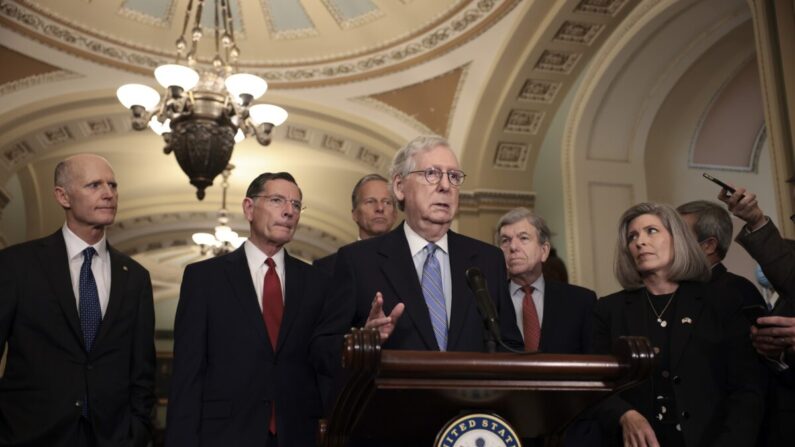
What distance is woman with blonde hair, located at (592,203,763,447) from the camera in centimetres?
220

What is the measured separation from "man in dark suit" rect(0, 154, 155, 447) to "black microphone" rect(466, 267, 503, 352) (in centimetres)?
154

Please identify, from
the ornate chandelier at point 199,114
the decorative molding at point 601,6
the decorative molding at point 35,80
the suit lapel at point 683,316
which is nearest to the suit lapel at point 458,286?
the suit lapel at point 683,316

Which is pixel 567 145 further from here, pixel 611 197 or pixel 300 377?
pixel 300 377

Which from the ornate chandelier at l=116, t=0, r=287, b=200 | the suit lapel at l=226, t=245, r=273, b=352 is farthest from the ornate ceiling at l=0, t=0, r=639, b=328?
the suit lapel at l=226, t=245, r=273, b=352

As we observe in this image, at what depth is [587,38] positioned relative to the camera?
6.82 meters

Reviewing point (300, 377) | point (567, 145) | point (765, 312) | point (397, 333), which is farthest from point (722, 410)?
point (567, 145)

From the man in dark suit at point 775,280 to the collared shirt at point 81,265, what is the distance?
83.2 inches

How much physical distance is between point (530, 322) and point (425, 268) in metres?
1.03

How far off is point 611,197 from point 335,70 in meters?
3.39

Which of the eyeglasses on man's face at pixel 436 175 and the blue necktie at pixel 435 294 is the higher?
the eyeglasses on man's face at pixel 436 175

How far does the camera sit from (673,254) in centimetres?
246

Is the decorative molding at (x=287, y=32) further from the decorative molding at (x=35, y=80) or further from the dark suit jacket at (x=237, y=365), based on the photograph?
the dark suit jacket at (x=237, y=365)

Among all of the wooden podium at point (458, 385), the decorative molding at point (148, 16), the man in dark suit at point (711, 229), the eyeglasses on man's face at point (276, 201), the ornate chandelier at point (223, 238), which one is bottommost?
the wooden podium at point (458, 385)

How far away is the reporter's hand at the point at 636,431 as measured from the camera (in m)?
2.09
